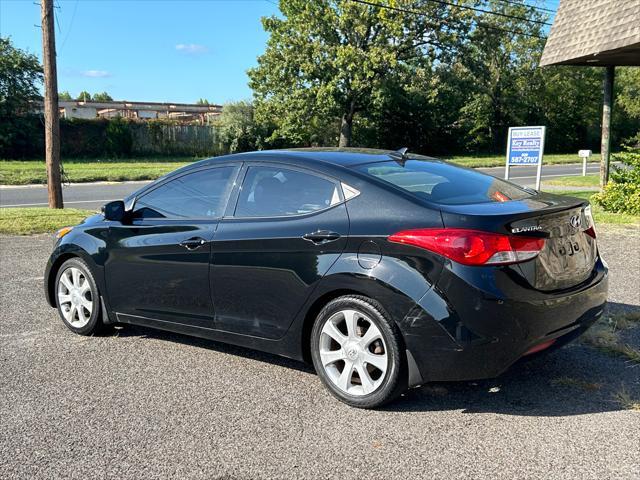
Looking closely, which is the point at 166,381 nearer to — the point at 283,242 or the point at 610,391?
the point at 283,242

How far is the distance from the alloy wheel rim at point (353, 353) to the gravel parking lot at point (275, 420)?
0.57ft

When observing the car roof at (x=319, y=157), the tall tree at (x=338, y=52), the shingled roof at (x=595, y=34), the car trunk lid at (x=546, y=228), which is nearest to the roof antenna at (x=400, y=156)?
the car roof at (x=319, y=157)

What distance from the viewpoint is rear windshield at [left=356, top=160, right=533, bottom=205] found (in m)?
4.04

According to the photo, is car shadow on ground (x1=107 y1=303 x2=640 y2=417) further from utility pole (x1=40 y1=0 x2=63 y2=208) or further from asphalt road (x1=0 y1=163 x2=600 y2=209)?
asphalt road (x1=0 y1=163 x2=600 y2=209)

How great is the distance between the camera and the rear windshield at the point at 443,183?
4035 millimetres

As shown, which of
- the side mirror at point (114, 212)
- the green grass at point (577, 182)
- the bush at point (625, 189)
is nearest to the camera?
the side mirror at point (114, 212)

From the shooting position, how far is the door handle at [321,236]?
3.94 metres

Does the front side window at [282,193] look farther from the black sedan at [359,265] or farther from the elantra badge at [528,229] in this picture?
the elantra badge at [528,229]

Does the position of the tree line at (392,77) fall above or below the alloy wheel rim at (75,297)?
above

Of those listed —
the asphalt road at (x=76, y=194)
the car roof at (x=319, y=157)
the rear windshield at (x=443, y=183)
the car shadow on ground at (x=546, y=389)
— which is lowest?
the asphalt road at (x=76, y=194)

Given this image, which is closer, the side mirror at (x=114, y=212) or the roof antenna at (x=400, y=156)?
the roof antenna at (x=400, y=156)

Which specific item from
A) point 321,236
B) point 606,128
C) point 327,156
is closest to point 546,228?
point 321,236

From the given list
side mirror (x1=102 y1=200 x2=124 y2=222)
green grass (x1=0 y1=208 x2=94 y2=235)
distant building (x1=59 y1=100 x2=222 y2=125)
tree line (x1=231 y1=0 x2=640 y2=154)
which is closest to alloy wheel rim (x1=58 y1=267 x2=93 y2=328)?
side mirror (x1=102 y1=200 x2=124 y2=222)

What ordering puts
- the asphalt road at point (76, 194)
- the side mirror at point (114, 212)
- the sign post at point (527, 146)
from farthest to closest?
the asphalt road at point (76, 194)
the sign post at point (527, 146)
the side mirror at point (114, 212)
